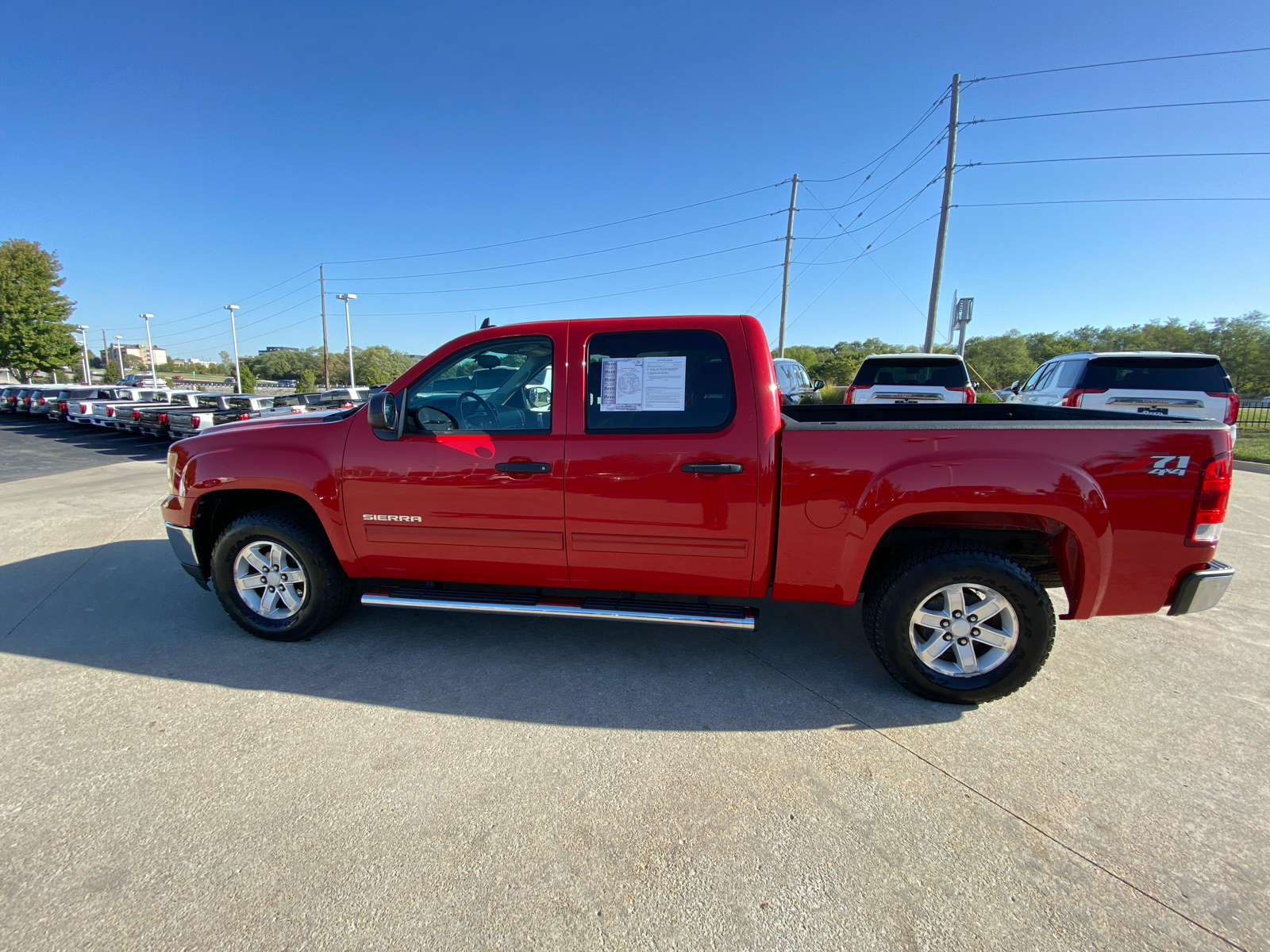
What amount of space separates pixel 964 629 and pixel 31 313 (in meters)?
54.0

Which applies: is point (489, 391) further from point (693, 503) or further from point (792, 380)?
point (792, 380)

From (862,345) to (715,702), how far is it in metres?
68.0

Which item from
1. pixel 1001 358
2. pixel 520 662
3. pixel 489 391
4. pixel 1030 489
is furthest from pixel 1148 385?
pixel 1001 358

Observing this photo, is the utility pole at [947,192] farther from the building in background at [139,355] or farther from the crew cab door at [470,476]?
the building in background at [139,355]

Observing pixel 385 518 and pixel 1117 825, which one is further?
pixel 385 518

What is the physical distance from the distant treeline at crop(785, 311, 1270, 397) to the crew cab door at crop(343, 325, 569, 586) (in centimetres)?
2294

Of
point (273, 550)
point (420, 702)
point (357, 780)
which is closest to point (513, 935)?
point (357, 780)

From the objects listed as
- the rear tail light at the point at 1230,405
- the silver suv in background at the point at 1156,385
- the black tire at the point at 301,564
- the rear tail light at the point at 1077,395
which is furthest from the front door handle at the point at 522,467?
the rear tail light at the point at 1230,405

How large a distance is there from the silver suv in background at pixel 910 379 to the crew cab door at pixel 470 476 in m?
7.06

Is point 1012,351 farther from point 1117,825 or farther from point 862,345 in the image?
point 1117,825

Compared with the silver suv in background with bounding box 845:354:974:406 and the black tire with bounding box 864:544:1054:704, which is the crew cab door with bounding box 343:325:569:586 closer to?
the black tire with bounding box 864:544:1054:704

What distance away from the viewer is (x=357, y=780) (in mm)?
→ 2396

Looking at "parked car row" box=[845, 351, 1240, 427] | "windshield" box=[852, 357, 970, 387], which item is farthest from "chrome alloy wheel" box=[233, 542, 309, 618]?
"windshield" box=[852, 357, 970, 387]

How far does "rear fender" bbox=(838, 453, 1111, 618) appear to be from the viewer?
2.64 m
